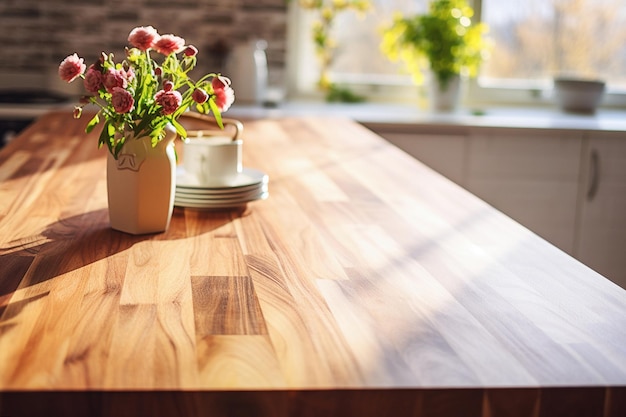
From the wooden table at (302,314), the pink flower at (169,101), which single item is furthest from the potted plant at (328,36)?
the pink flower at (169,101)

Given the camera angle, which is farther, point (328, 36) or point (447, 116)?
point (328, 36)

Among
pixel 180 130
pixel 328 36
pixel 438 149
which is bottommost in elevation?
pixel 438 149

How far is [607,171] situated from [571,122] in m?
0.27

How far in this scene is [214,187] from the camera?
190 centimetres

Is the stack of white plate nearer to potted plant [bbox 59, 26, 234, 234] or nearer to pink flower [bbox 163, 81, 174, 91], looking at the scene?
potted plant [bbox 59, 26, 234, 234]

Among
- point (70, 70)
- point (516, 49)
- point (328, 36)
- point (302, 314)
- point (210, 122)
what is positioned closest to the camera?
point (302, 314)

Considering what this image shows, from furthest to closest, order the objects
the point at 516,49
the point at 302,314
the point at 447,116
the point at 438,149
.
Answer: the point at 516,49 < the point at 447,116 < the point at 438,149 < the point at 302,314

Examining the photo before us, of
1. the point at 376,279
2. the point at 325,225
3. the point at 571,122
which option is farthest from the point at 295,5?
the point at 376,279

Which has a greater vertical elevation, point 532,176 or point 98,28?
point 98,28

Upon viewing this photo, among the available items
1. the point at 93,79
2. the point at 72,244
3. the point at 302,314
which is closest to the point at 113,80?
the point at 93,79

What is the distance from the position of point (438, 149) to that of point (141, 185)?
225 centimetres

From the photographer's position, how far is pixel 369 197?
2057 millimetres

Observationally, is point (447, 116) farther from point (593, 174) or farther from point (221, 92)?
point (221, 92)

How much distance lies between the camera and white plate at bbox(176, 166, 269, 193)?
1.89 m
